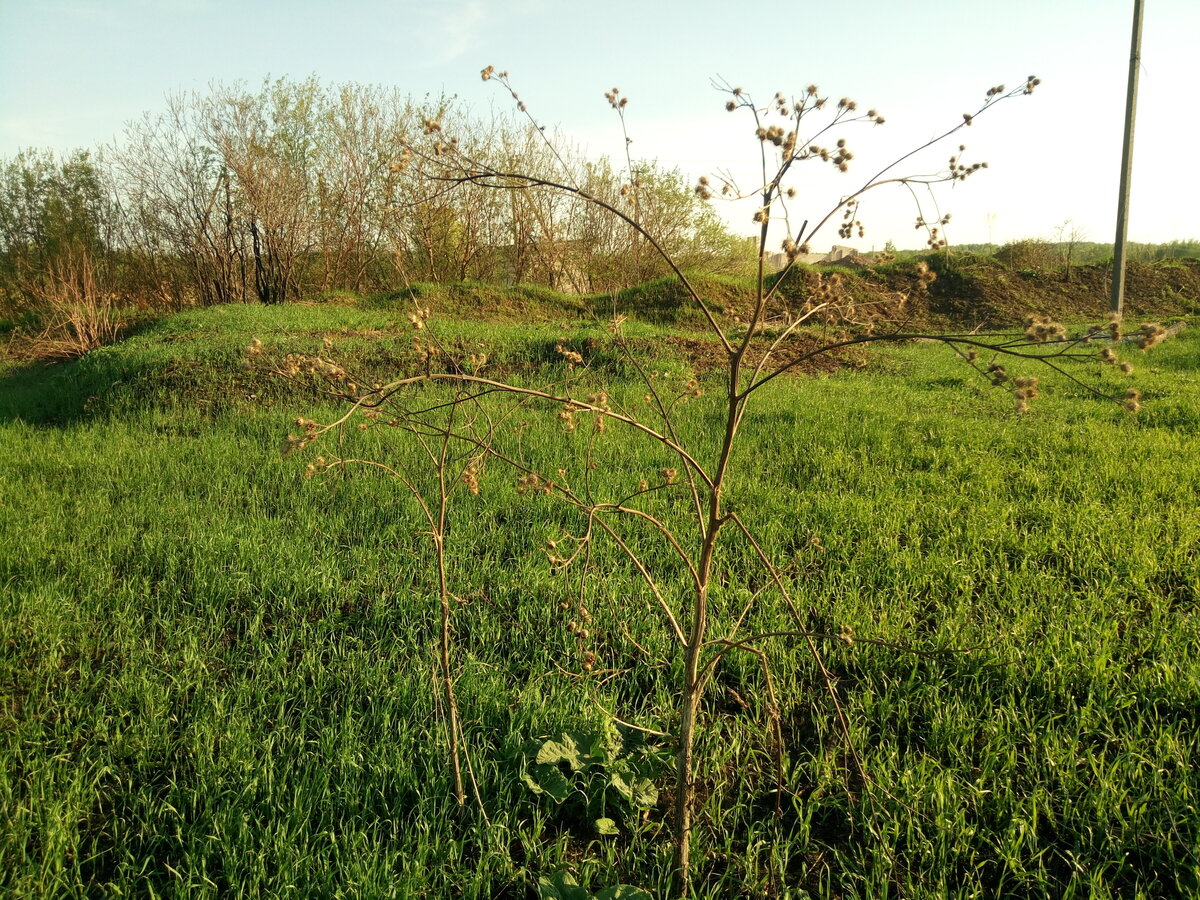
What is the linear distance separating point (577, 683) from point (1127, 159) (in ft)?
47.1

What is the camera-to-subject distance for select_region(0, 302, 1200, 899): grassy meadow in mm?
1923

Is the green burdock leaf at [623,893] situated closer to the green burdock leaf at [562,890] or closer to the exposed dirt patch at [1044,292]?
the green burdock leaf at [562,890]

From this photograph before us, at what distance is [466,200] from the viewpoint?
1594cm

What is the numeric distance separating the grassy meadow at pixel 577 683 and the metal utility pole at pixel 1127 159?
892cm

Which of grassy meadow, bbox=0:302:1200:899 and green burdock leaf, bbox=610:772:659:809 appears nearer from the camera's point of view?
grassy meadow, bbox=0:302:1200:899

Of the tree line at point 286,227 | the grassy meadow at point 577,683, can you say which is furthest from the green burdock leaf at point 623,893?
the tree line at point 286,227

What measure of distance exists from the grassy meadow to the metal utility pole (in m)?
8.92

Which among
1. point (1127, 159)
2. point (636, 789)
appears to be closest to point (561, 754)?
point (636, 789)

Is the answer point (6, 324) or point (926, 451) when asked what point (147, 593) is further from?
point (6, 324)

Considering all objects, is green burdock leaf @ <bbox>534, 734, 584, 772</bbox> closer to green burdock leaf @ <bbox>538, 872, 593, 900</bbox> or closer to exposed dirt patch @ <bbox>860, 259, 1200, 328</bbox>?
green burdock leaf @ <bbox>538, 872, 593, 900</bbox>

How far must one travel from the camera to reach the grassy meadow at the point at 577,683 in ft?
6.31

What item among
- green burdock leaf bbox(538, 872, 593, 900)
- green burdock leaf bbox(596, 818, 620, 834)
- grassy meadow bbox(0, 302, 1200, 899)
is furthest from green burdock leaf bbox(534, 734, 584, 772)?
green burdock leaf bbox(538, 872, 593, 900)

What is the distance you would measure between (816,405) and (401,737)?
5.67m

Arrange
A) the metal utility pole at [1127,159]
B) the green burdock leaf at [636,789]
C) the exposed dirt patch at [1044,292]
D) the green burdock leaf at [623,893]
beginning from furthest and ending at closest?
the exposed dirt patch at [1044,292]
the metal utility pole at [1127,159]
the green burdock leaf at [636,789]
the green burdock leaf at [623,893]
